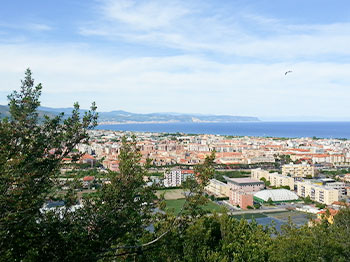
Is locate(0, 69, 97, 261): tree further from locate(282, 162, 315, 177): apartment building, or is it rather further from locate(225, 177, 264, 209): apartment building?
locate(282, 162, 315, 177): apartment building

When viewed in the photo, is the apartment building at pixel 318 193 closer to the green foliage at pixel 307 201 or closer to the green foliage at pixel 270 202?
the green foliage at pixel 307 201

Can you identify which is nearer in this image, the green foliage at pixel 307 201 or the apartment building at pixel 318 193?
the apartment building at pixel 318 193

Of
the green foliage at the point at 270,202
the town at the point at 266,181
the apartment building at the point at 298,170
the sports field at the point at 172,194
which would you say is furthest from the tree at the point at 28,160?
the apartment building at the point at 298,170

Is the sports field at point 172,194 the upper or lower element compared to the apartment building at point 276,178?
lower

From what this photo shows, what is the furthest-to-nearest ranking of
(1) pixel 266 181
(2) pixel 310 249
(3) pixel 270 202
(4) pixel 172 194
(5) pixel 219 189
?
(1) pixel 266 181
(5) pixel 219 189
(4) pixel 172 194
(3) pixel 270 202
(2) pixel 310 249

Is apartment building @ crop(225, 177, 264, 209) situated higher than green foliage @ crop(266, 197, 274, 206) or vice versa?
apartment building @ crop(225, 177, 264, 209)

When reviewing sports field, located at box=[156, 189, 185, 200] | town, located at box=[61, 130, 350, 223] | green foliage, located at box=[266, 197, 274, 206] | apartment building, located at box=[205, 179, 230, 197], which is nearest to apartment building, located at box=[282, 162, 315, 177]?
town, located at box=[61, 130, 350, 223]

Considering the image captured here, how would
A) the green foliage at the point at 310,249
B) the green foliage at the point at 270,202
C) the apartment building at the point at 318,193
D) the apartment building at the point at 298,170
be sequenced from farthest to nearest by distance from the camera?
the apartment building at the point at 298,170 → the apartment building at the point at 318,193 → the green foliage at the point at 270,202 → the green foliage at the point at 310,249

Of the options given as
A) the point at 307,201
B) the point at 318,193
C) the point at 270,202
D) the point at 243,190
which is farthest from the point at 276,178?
the point at 270,202

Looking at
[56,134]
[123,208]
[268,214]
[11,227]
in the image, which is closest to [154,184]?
[123,208]

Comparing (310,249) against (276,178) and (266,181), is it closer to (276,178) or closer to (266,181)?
(276,178)
